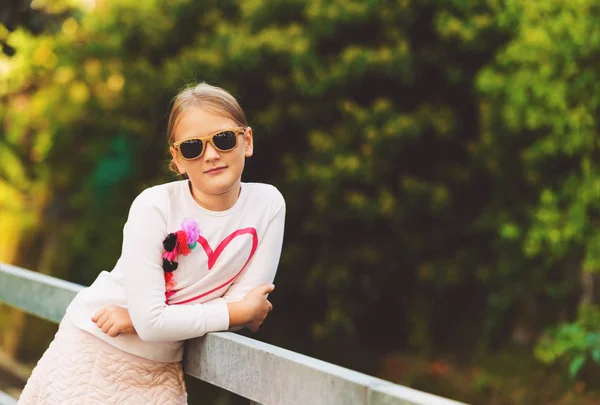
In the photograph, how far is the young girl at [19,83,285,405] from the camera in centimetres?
225

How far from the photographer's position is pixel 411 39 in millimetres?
9344

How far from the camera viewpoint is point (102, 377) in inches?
92.7

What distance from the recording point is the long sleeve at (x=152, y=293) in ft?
7.25

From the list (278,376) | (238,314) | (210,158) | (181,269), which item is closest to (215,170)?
(210,158)

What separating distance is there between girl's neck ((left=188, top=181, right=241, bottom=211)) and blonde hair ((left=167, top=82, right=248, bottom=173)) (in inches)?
6.1

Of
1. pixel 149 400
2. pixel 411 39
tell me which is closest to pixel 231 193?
pixel 149 400

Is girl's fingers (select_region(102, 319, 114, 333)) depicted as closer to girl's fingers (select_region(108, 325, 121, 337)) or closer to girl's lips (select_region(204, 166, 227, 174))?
girl's fingers (select_region(108, 325, 121, 337))

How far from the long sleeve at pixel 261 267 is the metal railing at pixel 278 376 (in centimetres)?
16

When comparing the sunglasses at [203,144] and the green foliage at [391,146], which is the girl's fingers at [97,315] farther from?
the green foliage at [391,146]

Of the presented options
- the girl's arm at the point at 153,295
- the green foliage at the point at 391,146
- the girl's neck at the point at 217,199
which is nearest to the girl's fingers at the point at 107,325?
the girl's arm at the point at 153,295

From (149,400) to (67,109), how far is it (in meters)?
9.25

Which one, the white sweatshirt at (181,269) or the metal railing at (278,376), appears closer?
the metal railing at (278,376)

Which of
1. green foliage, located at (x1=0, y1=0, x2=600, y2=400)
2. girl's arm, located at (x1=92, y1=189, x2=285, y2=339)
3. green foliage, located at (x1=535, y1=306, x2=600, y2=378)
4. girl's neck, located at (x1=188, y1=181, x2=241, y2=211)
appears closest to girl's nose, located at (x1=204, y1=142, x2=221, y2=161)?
girl's neck, located at (x1=188, y1=181, x2=241, y2=211)

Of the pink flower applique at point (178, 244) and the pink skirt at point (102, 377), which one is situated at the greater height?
the pink flower applique at point (178, 244)
